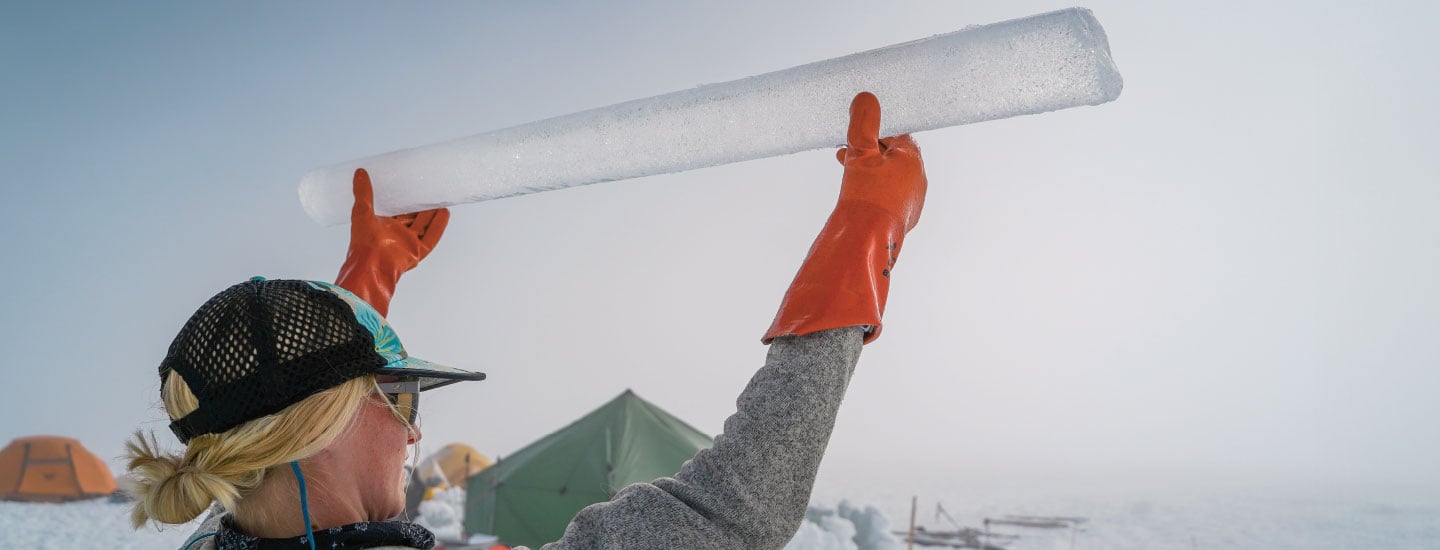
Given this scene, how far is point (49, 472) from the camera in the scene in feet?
18.6

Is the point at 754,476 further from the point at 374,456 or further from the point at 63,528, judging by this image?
the point at 63,528

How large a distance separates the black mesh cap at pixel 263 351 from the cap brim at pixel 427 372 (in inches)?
0.4

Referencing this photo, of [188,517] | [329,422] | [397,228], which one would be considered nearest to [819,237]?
[329,422]

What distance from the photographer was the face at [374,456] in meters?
0.64

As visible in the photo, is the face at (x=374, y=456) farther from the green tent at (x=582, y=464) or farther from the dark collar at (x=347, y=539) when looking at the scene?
the green tent at (x=582, y=464)

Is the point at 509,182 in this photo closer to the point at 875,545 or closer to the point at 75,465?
the point at 875,545

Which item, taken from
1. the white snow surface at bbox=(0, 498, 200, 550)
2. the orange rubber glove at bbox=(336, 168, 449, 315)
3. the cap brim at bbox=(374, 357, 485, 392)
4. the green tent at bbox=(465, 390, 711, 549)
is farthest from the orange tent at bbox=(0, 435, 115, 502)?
the cap brim at bbox=(374, 357, 485, 392)

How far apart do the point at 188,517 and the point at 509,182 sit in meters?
0.64

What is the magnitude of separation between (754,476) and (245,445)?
14.4 inches

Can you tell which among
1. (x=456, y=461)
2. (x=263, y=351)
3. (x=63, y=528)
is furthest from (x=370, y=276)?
(x=456, y=461)

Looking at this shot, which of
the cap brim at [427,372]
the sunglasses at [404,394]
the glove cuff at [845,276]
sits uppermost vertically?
the glove cuff at [845,276]

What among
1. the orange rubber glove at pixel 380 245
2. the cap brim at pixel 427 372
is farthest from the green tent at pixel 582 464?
the cap brim at pixel 427 372

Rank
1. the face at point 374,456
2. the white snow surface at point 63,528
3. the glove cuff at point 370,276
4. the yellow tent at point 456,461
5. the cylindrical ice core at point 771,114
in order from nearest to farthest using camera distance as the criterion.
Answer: the face at point 374,456
the cylindrical ice core at point 771,114
the glove cuff at point 370,276
the white snow surface at point 63,528
the yellow tent at point 456,461

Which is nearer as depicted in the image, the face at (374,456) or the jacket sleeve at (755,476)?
the jacket sleeve at (755,476)
